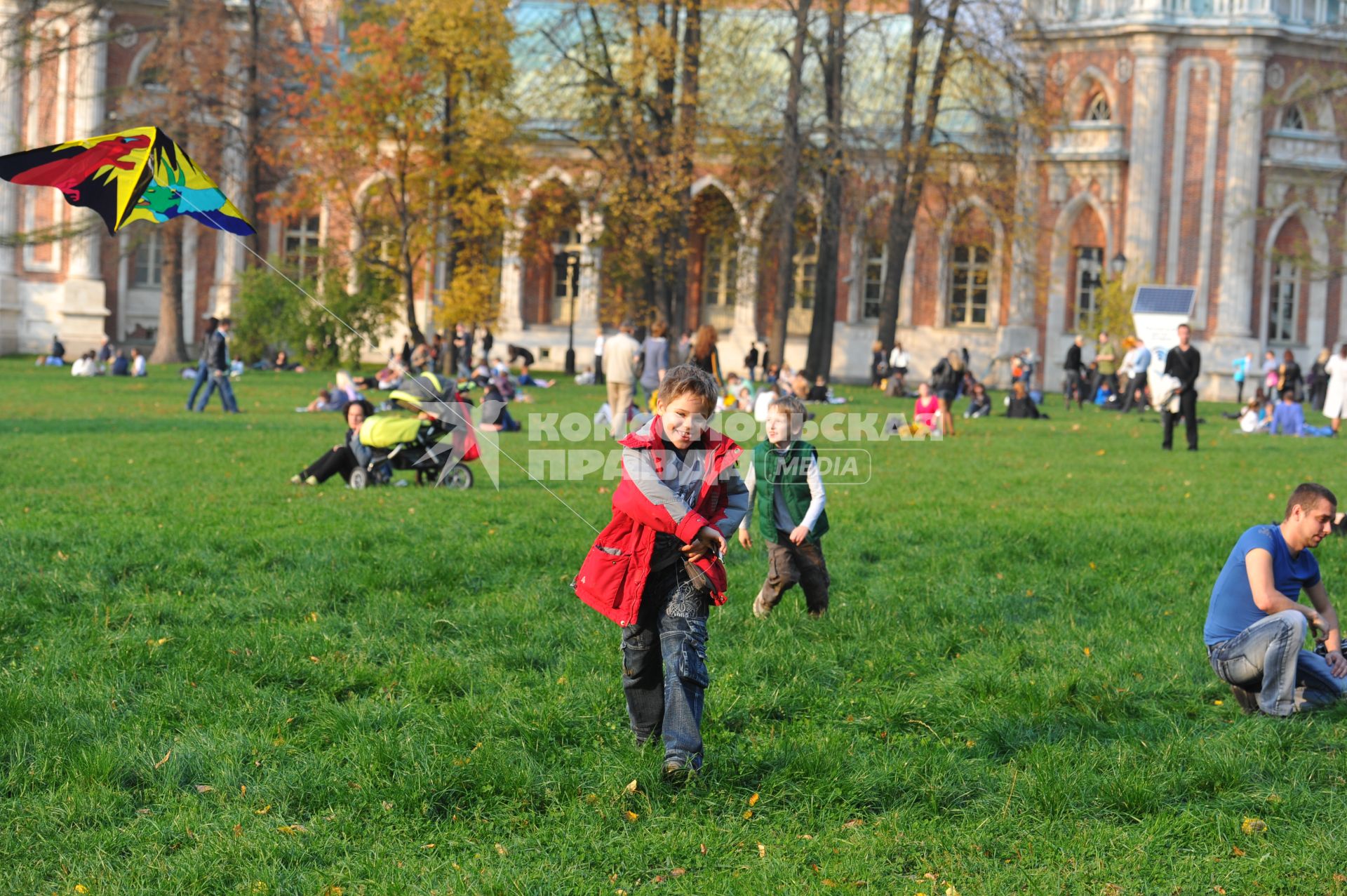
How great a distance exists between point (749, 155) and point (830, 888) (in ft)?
110

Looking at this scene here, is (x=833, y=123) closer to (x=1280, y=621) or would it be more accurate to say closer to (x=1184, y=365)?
(x=1184, y=365)

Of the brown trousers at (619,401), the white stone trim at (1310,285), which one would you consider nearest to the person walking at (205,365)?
the brown trousers at (619,401)

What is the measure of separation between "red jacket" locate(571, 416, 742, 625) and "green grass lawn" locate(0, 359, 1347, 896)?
0.67 meters

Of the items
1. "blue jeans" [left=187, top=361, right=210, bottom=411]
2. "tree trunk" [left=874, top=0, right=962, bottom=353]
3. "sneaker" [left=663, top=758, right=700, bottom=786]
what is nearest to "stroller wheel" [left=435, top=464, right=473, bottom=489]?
"sneaker" [left=663, top=758, right=700, bottom=786]

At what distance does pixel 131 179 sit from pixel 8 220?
40954mm

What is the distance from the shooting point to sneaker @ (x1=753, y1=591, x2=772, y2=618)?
27.1ft

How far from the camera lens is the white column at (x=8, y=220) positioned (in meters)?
44.0

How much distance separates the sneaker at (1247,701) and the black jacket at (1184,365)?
13629mm

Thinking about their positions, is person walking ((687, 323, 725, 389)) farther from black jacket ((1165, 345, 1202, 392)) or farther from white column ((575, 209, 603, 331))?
white column ((575, 209, 603, 331))

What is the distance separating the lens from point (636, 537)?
5.52m

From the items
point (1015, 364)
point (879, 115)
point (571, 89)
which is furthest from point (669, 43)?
point (1015, 364)

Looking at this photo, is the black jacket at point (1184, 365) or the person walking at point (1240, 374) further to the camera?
the person walking at point (1240, 374)

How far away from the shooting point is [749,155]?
36969 mm

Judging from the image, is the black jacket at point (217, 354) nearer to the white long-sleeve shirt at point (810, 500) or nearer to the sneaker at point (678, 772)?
the white long-sleeve shirt at point (810, 500)
